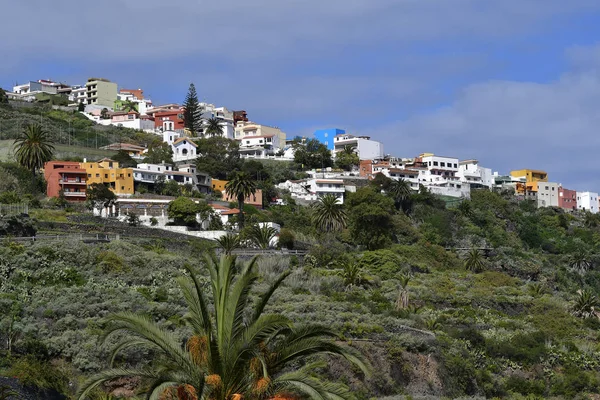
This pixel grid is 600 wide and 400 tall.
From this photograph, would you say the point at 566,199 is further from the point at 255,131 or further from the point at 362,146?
the point at 255,131

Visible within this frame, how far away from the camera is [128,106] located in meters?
156

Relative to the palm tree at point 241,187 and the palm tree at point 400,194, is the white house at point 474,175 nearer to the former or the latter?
the palm tree at point 400,194

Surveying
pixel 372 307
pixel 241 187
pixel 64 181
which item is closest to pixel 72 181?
pixel 64 181

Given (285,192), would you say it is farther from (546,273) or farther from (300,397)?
→ (300,397)

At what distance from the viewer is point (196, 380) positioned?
17.9 metres

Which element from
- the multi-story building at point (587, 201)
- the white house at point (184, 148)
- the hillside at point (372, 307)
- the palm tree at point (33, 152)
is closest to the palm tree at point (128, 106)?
the white house at point (184, 148)

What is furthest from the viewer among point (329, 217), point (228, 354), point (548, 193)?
point (548, 193)

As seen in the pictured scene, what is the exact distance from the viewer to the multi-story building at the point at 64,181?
88125 mm

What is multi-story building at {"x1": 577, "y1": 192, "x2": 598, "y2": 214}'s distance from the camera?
137750mm

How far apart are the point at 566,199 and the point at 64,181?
73.0 metres

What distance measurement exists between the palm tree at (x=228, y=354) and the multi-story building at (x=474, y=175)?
10991 cm

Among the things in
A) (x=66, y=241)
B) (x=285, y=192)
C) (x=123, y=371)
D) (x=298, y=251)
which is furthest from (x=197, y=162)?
(x=123, y=371)

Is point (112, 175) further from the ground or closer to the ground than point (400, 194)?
further from the ground

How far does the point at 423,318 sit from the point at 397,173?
237 ft
